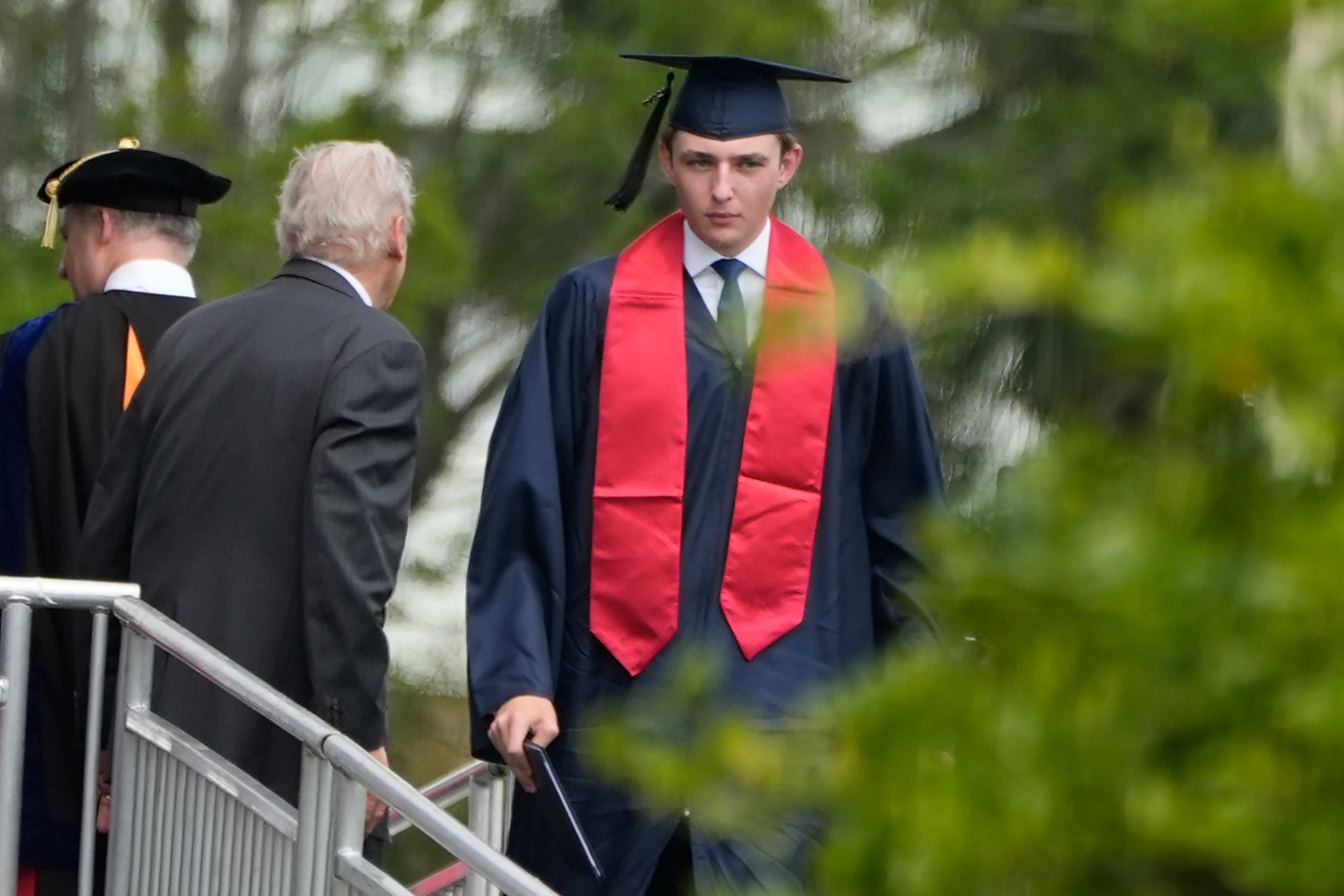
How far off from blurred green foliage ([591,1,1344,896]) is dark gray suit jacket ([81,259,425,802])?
9.07ft

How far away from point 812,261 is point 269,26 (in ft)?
22.8

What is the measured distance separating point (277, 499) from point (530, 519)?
0.43m

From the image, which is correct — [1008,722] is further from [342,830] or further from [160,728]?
[160,728]

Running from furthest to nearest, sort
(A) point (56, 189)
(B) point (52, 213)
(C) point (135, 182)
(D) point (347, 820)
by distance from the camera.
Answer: (B) point (52, 213)
(A) point (56, 189)
(C) point (135, 182)
(D) point (347, 820)

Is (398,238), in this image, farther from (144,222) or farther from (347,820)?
(347,820)

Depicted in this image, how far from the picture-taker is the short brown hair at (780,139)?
397cm

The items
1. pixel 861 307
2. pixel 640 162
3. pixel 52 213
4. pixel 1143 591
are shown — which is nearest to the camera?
pixel 1143 591

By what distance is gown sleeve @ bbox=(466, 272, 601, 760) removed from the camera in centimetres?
362

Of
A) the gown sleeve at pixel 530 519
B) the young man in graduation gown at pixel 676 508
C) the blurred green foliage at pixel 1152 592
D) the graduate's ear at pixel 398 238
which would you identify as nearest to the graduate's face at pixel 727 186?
the young man in graduation gown at pixel 676 508

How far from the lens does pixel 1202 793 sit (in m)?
1.01

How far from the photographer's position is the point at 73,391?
Answer: 13.9ft

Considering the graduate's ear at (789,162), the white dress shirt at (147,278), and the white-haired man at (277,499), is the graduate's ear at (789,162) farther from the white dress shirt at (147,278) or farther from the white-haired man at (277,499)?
the white dress shirt at (147,278)

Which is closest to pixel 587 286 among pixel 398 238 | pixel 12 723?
pixel 398 238

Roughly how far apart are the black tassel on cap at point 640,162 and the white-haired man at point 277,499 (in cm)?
44
